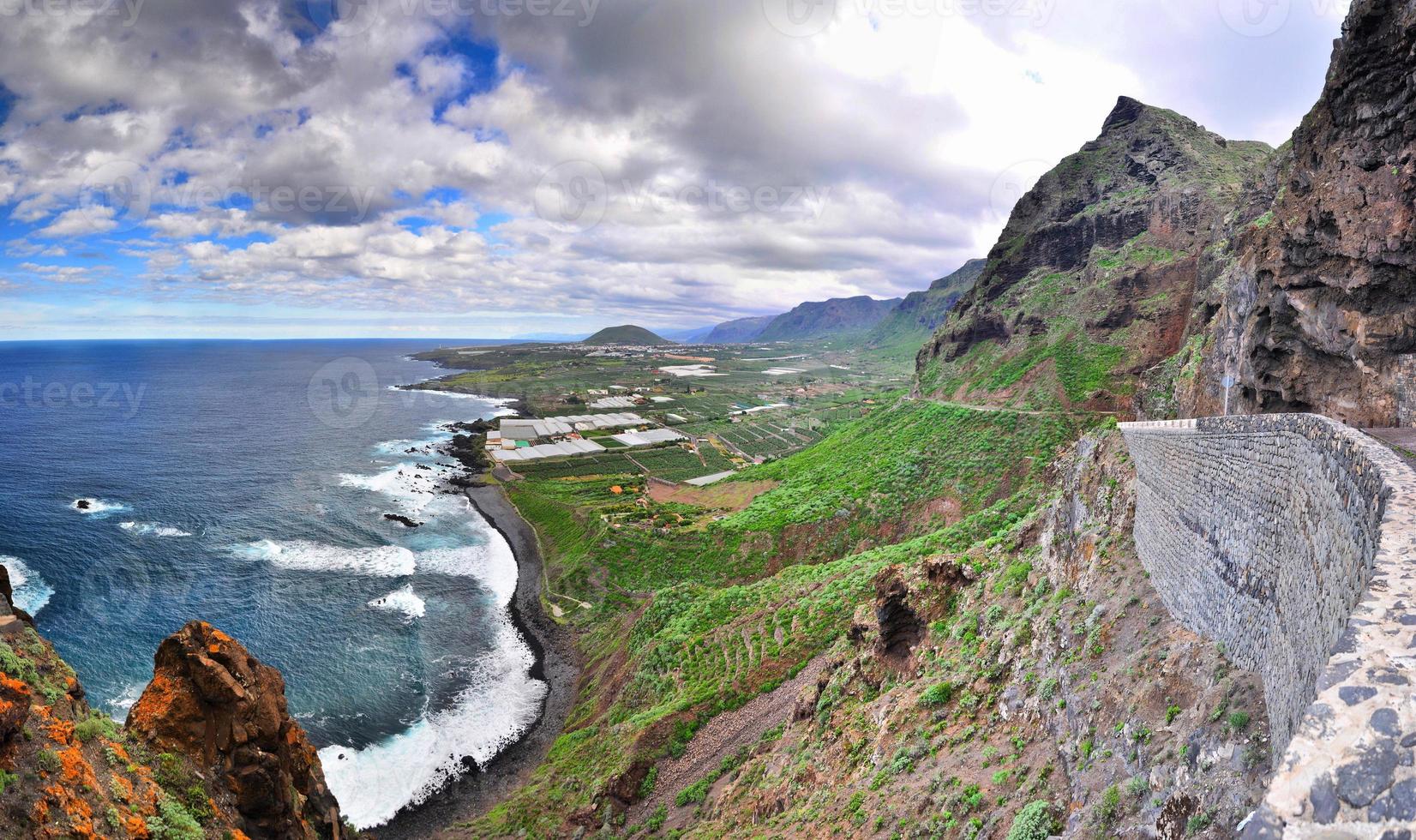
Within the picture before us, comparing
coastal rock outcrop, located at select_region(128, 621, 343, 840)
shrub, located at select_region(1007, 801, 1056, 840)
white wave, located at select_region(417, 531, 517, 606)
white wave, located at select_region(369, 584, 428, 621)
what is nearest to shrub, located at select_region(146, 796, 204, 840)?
coastal rock outcrop, located at select_region(128, 621, 343, 840)

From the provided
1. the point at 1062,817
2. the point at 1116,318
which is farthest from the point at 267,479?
the point at 1116,318

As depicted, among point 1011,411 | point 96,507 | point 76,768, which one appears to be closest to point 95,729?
point 76,768

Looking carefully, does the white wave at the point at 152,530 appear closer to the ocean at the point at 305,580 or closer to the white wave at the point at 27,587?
the ocean at the point at 305,580

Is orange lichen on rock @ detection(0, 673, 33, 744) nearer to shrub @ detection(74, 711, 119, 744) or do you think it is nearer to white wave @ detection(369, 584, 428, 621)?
shrub @ detection(74, 711, 119, 744)

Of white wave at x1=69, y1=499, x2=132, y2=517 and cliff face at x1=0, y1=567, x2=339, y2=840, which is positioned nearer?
cliff face at x1=0, y1=567, x2=339, y2=840

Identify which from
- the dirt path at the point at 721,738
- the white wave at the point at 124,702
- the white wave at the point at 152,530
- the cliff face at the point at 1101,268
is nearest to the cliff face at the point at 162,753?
the dirt path at the point at 721,738

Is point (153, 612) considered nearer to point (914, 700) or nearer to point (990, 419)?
point (914, 700)
